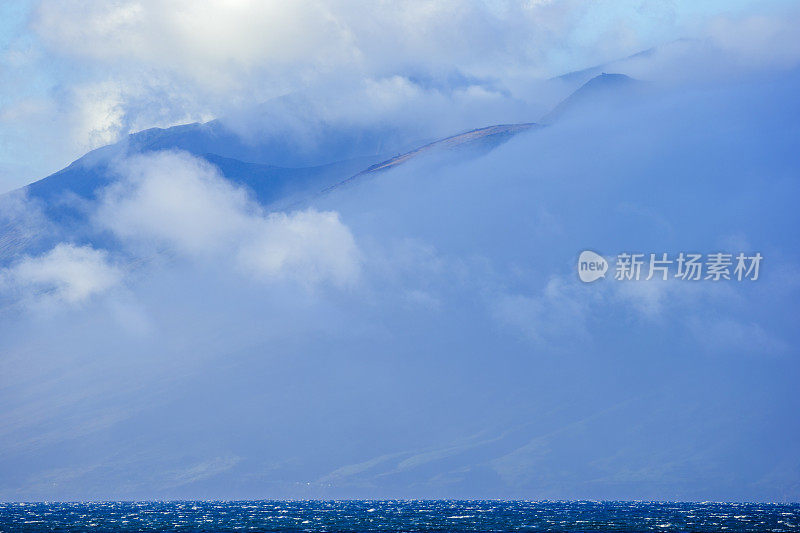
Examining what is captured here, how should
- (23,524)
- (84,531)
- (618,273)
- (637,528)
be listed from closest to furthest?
(84,531) → (637,528) → (23,524) → (618,273)

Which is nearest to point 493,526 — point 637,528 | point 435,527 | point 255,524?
point 435,527

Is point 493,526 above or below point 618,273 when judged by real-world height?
below

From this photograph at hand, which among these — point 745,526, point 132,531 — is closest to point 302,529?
point 132,531

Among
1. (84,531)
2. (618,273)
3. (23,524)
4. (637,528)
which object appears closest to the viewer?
(84,531)

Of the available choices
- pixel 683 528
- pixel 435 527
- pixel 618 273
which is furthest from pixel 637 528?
pixel 618 273

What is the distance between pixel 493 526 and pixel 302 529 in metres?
21.3

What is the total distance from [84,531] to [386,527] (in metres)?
30.9

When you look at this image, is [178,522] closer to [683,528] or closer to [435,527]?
[435,527]

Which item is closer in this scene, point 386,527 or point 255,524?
point 386,527

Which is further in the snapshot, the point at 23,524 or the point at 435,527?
the point at 23,524

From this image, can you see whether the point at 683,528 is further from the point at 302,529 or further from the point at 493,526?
the point at 302,529

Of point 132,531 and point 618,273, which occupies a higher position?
point 618,273

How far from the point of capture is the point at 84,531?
104938 mm

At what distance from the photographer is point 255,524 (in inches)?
4673
